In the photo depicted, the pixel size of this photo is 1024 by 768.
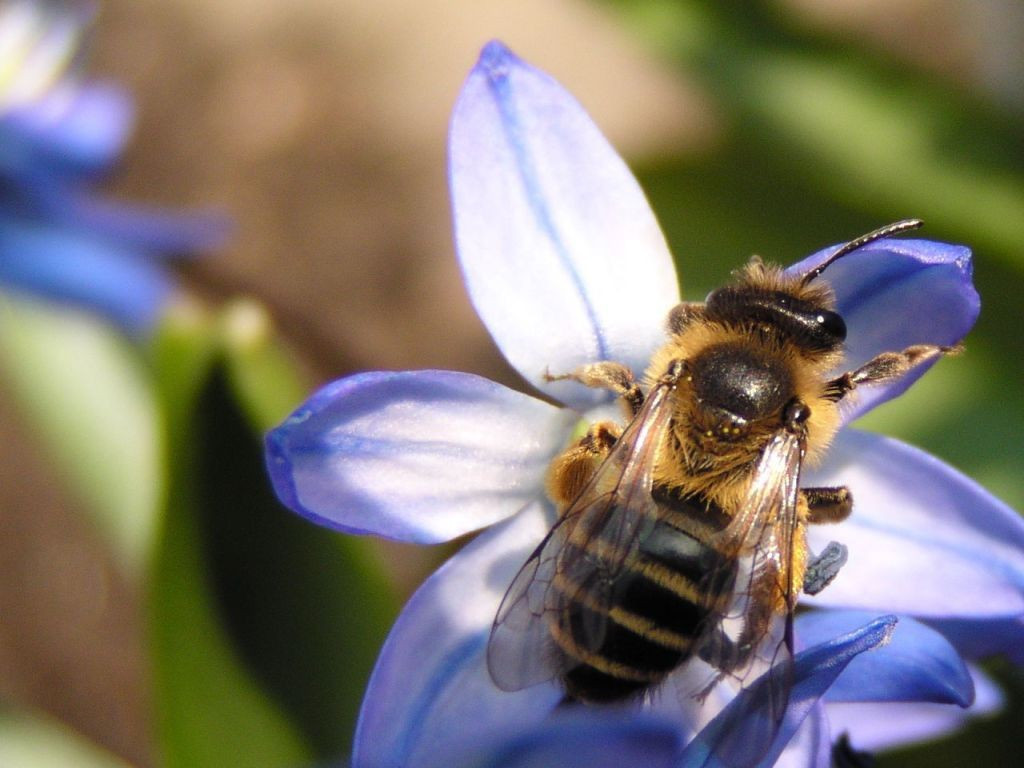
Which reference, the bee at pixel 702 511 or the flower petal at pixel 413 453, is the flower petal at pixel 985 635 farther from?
the flower petal at pixel 413 453

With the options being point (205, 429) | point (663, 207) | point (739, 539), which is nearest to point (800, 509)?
point (739, 539)

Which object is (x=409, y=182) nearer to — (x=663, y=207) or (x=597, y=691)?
(x=663, y=207)

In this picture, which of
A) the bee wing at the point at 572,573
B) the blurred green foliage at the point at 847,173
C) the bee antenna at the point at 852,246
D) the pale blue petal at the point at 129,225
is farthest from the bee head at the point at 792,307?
the pale blue petal at the point at 129,225

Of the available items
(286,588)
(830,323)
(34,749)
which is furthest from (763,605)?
(34,749)

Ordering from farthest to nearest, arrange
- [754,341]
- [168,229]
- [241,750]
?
[168,229] → [241,750] → [754,341]

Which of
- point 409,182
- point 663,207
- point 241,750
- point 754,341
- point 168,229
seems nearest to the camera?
point 754,341

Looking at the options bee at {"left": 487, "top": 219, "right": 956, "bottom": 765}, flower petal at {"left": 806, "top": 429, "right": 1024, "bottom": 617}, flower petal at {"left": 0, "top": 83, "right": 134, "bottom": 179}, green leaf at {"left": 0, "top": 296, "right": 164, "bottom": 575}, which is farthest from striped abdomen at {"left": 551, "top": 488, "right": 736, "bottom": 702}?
flower petal at {"left": 0, "top": 83, "right": 134, "bottom": 179}

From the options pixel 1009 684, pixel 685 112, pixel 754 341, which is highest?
pixel 754 341

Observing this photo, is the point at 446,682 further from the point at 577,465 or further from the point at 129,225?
the point at 129,225
